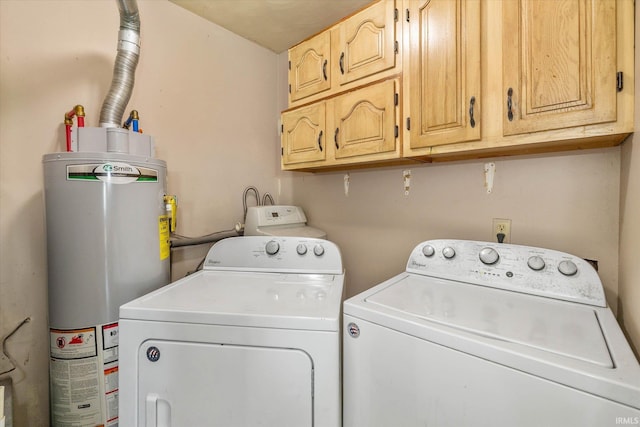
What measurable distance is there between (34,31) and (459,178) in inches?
87.3

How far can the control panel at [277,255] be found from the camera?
1.46 meters

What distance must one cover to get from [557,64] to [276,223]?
1622 mm

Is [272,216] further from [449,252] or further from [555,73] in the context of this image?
[555,73]

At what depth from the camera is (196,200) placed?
191cm

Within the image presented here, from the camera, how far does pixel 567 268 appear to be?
3.37ft

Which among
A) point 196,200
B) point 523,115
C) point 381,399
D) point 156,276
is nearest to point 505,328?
point 381,399

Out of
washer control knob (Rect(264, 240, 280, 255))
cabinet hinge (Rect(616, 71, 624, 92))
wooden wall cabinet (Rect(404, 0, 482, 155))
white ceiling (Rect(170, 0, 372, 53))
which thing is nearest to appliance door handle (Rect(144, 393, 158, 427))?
washer control knob (Rect(264, 240, 280, 255))

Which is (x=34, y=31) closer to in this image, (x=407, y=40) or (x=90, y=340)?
(x=90, y=340)

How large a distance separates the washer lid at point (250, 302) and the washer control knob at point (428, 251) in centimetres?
42

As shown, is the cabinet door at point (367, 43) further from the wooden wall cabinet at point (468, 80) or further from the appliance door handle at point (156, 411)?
the appliance door handle at point (156, 411)

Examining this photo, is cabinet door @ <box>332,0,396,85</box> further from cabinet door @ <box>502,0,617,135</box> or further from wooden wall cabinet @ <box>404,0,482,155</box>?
cabinet door @ <box>502,0,617,135</box>

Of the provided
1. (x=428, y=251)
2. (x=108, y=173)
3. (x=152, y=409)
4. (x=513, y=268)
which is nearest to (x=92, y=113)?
(x=108, y=173)

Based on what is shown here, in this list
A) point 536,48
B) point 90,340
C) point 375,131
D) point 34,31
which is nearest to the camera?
point 536,48

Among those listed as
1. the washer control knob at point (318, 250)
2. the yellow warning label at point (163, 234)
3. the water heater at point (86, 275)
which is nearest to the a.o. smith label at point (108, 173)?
the water heater at point (86, 275)
